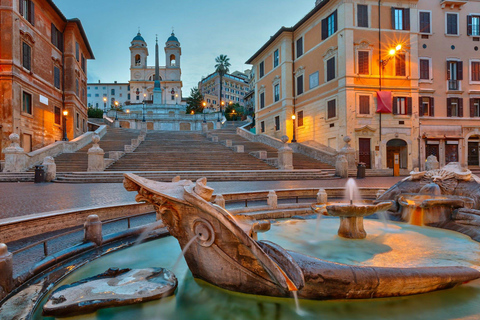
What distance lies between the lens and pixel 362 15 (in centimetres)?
2442

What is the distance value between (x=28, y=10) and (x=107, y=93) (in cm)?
8489

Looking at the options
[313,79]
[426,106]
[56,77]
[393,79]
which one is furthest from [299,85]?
[56,77]

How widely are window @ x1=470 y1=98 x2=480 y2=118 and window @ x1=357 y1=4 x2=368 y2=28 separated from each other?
12657 mm

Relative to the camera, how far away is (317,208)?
5.81m

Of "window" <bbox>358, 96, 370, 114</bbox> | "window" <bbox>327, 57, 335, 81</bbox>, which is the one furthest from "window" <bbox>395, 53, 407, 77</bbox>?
"window" <bbox>327, 57, 335, 81</bbox>

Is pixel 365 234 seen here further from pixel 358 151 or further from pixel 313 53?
pixel 313 53

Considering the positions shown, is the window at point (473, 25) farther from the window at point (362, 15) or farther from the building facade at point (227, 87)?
A: the building facade at point (227, 87)

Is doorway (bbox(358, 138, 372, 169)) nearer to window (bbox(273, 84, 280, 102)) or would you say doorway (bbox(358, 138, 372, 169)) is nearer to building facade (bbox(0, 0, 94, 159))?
window (bbox(273, 84, 280, 102))

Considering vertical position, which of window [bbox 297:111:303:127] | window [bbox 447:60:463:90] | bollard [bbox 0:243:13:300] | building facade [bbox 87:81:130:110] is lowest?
bollard [bbox 0:243:13:300]

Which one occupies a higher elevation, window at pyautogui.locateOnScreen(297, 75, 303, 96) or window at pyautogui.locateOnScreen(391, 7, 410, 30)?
window at pyautogui.locateOnScreen(391, 7, 410, 30)

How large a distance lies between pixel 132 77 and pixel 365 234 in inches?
3574

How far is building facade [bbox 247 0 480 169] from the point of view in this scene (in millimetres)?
24156

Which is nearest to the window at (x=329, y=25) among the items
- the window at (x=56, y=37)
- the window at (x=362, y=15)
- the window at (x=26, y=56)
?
the window at (x=362, y=15)

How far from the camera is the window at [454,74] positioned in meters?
26.4
